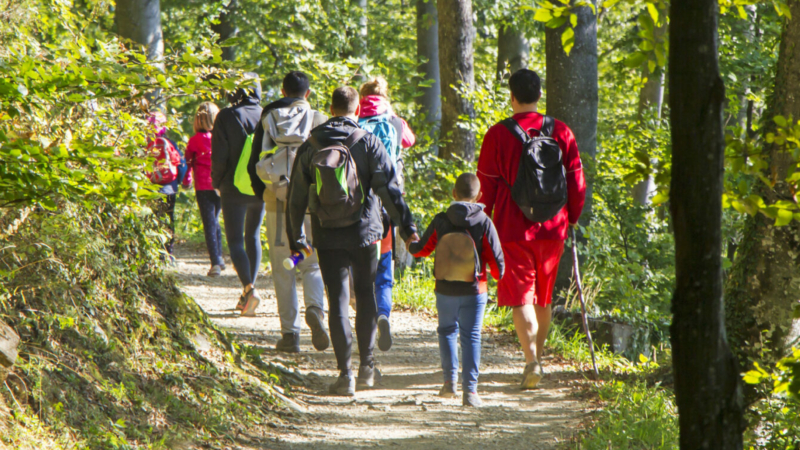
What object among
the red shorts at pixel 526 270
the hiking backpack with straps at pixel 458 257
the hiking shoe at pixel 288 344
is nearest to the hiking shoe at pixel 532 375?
the red shorts at pixel 526 270

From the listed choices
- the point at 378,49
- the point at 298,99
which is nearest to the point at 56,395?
the point at 298,99

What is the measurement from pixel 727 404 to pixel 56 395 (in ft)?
10.3

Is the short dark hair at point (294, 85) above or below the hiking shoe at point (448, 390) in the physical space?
above

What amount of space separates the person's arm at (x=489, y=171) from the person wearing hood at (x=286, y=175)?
1332 millimetres

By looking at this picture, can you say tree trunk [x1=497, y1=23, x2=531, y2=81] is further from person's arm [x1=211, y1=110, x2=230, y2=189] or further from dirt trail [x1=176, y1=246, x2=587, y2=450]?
person's arm [x1=211, y1=110, x2=230, y2=189]

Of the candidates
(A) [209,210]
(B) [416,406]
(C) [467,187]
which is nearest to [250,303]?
(A) [209,210]

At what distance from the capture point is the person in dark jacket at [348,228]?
506cm

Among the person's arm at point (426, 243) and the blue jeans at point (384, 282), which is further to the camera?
the blue jeans at point (384, 282)

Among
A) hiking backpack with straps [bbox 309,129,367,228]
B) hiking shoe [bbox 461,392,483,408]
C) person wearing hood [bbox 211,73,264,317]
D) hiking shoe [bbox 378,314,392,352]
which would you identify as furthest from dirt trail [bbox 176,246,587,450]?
hiking backpack with straps [bbox 309,129,367,228]

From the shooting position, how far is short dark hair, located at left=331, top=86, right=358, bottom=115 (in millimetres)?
5270

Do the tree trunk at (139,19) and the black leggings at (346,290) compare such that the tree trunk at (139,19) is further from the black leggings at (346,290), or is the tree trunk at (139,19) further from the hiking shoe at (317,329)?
the black leggings at (346,290)

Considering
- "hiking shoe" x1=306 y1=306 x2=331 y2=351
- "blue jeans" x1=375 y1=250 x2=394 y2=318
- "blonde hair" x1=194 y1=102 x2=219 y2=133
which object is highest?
"blonde hair" x1=194 y1=102 x2=219 y2=133

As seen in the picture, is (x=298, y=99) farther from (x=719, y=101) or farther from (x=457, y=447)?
(x=719, y=101)

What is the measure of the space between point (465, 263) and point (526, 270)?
0.61 metres
